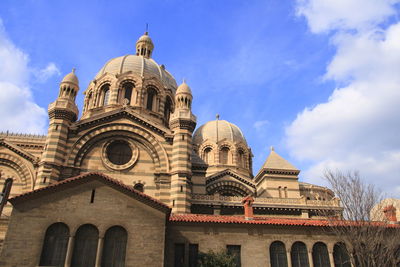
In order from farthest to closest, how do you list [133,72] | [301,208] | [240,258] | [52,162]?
[133,72], [301,208], [52,162], [240,258]

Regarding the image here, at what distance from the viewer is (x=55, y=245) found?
14.8 m

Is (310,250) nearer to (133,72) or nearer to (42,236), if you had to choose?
(42,236)

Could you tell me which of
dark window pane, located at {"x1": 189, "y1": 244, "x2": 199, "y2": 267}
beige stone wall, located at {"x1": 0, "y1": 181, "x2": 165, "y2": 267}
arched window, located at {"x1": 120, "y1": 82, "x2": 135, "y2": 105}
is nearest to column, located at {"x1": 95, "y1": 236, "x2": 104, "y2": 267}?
beige stone wall, located at {"x1": 0, "y1": 181, "x2": 165, "y2": 267}

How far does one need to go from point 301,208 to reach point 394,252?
11186mm

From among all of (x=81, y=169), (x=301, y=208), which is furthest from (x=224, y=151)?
(x=81, y=169)

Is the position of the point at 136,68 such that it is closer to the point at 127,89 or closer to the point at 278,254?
the point at 127,89

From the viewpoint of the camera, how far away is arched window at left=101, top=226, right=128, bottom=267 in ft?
48.7

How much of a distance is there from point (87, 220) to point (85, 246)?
3.72ft

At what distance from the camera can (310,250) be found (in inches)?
683

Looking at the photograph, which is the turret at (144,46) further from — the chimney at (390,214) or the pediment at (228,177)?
the chimney at (390,214)

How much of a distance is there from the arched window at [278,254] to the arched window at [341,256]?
281 centimetres

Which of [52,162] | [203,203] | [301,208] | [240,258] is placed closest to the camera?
[240,258]

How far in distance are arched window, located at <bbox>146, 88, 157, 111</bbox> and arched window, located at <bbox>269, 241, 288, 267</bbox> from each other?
20.5 metres

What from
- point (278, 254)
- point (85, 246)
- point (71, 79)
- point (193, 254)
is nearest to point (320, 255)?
point (278, 254)
